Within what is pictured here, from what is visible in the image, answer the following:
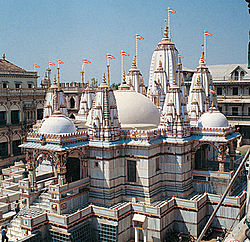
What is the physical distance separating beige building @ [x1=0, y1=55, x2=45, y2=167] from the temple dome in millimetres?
23931

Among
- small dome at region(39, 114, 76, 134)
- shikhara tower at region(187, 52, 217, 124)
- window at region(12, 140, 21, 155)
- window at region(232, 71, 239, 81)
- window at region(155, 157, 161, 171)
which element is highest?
window at region(232, 71, 239, 81)

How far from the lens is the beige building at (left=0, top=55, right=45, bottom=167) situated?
49.1m

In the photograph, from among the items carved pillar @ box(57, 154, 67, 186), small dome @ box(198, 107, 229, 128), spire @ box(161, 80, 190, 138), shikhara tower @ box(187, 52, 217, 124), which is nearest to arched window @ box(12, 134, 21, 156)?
shikhara tower @ box(187, 52, 217, 124)

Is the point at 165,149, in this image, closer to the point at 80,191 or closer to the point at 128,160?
the point at 128,160

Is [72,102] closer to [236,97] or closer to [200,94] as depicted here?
[236,97]

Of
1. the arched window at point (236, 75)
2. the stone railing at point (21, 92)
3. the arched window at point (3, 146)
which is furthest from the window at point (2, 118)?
the arched window at point (236, 75)

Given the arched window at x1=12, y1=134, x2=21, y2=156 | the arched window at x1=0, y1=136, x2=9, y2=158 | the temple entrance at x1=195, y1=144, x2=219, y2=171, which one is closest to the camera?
the temple entrance at x1=195, y1=144, x2=219, y2=171

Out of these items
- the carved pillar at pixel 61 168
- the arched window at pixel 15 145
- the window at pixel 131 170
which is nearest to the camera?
the carved pillar at pixel 61 168

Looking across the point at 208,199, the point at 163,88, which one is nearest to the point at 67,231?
the point at 208,199

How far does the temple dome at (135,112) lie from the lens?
100 ft

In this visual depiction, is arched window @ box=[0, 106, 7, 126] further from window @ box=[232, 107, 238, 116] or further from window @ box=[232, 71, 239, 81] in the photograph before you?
window @ box=[232, 71, 239, 81]

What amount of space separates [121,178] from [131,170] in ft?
3.41

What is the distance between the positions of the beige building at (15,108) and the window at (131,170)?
87.3 feet

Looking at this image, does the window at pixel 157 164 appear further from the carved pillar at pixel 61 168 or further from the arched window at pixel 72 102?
the arched window at pixel 72 102
